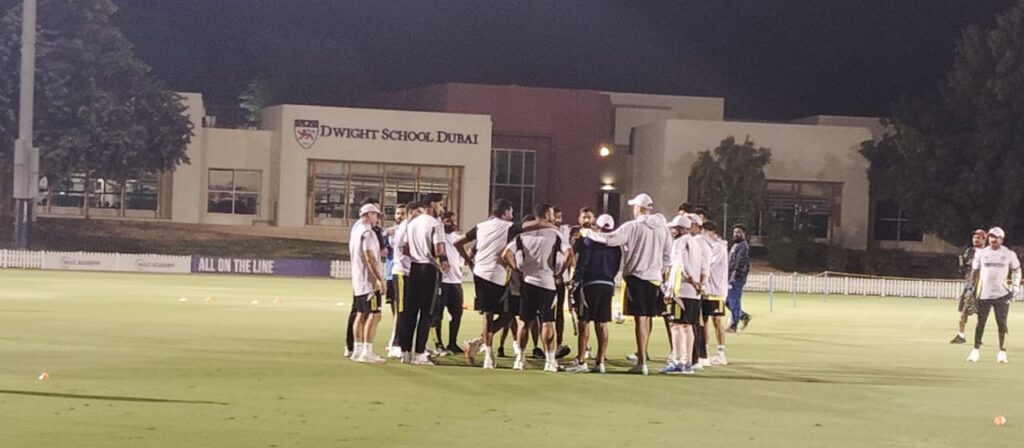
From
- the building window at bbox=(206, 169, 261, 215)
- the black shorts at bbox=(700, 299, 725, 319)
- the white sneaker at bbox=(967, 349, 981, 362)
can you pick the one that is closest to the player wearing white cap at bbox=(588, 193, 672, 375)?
the black shorts at bbox=(700, 299, 725, 319)

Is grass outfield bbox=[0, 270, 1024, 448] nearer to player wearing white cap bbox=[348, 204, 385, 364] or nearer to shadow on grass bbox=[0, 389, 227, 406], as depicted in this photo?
shadow on grass bbox=[0, 389, 227, 406]

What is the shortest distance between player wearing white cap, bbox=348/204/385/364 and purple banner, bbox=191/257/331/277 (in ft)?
112

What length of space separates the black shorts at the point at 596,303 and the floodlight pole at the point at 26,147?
36.9 m

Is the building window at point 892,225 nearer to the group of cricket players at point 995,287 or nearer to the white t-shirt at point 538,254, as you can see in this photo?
the group of cricket players at point 995,287

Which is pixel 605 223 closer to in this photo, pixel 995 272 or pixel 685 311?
pixel 685 311

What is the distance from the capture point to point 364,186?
217 feet

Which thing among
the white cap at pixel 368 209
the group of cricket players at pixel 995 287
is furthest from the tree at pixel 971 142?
the white cap at pixel 368 209

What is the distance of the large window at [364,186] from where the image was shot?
65.7 m

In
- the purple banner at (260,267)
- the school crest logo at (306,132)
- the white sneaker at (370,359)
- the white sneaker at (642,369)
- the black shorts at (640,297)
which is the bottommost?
the purple banner at (260,267)

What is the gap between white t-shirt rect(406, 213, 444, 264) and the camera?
1636 cm

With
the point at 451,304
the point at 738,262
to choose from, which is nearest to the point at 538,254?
the point at 451,304

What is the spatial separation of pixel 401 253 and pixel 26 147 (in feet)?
123

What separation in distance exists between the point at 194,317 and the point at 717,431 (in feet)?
48.5

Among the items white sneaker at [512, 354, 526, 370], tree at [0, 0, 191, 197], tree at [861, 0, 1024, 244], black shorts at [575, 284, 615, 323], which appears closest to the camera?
black shorts at [575, 284, 615, 323]
